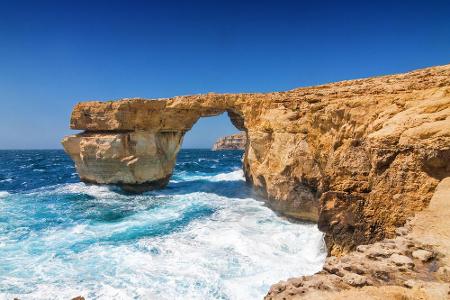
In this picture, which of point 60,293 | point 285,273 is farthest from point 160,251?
point 285,273

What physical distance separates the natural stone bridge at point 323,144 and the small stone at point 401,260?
8.70ft

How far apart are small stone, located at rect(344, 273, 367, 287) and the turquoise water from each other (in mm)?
4225

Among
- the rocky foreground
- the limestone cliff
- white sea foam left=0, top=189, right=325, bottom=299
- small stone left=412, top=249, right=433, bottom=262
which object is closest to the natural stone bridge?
the rocky foreground

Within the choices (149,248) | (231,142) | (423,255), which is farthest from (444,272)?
(231,142)

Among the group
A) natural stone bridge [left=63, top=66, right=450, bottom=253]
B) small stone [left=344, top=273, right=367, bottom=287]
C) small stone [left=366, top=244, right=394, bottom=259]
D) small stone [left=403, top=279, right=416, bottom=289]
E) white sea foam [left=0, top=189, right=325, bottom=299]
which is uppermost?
natural stone bridge [left=63, top=66, right=450, bottom=253]

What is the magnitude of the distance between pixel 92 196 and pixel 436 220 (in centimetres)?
2236

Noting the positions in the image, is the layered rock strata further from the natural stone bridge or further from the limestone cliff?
the limestone cliff

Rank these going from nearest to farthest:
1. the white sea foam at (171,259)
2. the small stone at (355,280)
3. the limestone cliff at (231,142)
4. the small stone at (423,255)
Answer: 1. the small stone at (355,280)
2. the small stone at (423,255)
3. the white sea foam at (171,259)
4. the limestone cliff at (231,142)

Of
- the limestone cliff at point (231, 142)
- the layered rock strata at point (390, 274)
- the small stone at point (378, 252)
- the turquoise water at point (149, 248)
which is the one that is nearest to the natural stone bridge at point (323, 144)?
Answer: the layered rock strata at point (390, 274)

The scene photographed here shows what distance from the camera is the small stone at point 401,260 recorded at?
5.79 metres

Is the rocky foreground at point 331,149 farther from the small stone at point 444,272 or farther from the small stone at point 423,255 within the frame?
the small stone at point 444,272

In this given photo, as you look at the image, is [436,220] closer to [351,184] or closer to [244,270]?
[351,184]

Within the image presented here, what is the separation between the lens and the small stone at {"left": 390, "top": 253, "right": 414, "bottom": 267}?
579cm

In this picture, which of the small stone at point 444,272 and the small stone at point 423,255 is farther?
the small stone at point 423,255
